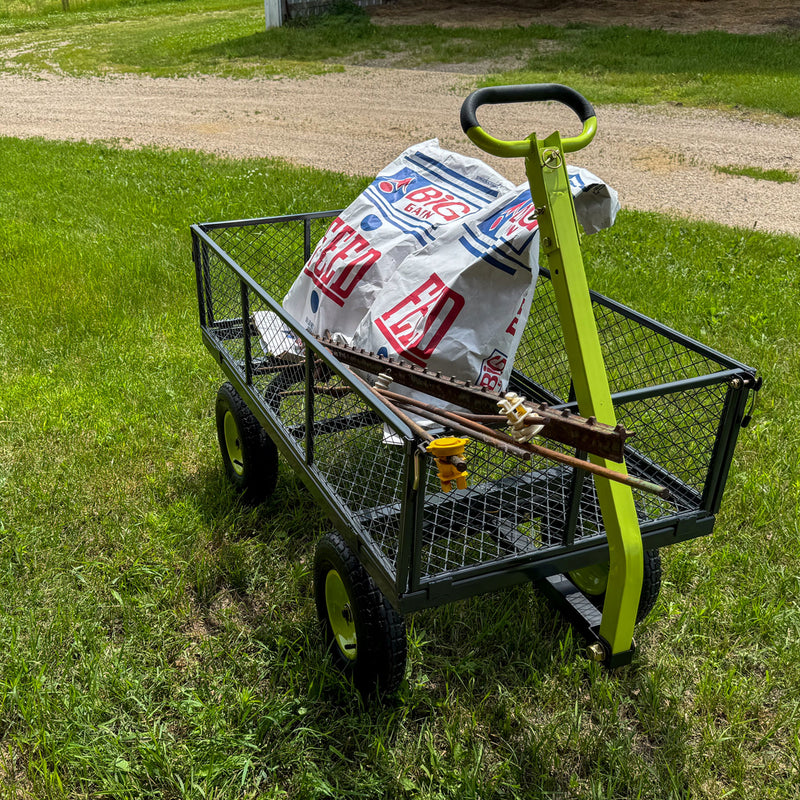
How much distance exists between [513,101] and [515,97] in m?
0.01

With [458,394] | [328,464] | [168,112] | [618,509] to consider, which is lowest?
[168,112]

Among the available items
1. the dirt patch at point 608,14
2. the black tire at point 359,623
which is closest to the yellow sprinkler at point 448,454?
the black tire at point 359,623

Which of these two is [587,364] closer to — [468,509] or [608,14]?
[468,509]

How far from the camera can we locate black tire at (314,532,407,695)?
6.85 feet

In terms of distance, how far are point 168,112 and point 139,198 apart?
5.02m

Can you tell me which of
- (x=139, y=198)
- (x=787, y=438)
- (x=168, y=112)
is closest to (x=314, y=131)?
(x=168, y=112)

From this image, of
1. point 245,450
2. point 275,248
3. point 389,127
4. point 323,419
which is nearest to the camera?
point 323,419

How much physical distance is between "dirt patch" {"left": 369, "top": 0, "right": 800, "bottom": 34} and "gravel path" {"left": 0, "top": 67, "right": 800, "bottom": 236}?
197 inches

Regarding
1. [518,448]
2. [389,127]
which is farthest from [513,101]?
[389,127]

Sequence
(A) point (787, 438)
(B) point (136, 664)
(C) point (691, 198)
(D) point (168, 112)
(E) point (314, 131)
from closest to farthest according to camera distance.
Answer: (B) point (136, 664) < (A) point (787, 438) < (C) point (691, 198) < (E) point (314, 131) < (D) point (168, 112)

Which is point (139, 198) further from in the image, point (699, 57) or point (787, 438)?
point (699, 57)

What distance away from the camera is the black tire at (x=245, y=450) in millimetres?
3045

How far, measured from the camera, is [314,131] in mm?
10445

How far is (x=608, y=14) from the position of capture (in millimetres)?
17406
